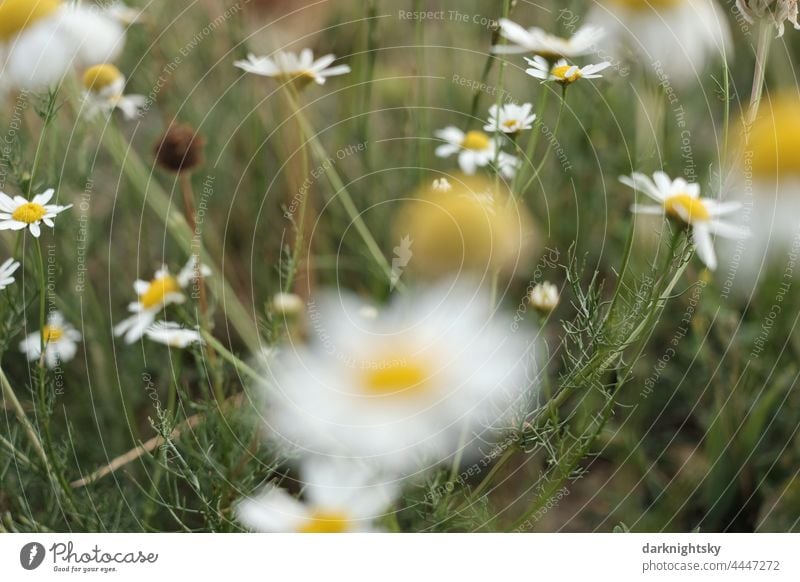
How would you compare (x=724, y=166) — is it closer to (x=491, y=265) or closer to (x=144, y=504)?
(x=491, y=265)

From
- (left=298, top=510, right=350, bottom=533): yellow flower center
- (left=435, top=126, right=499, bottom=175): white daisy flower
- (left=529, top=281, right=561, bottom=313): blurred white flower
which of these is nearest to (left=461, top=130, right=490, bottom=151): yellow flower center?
(left=435, top=126, right=499, bottom=175): white daisy flower

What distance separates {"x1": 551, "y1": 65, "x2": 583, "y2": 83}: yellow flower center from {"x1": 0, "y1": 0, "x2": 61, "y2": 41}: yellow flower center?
0.27 meters

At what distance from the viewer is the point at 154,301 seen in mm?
410

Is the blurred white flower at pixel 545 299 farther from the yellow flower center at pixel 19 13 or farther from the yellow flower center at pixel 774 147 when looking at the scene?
the yellow flower center at pixel 19 13

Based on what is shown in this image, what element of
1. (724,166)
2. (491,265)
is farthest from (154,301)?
(724,166)

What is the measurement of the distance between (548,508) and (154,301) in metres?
0.24

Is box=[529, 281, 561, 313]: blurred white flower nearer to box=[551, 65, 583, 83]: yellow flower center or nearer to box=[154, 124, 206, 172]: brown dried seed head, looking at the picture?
box=[551, 65, 583, 83]: yellow flower center

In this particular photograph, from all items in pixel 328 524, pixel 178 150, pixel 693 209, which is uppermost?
pixel 178 150

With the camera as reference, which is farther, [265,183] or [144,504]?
[265,183]

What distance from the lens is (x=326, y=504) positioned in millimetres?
400

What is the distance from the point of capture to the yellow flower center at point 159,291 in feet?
1.34

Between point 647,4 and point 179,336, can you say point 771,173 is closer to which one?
point 647,4

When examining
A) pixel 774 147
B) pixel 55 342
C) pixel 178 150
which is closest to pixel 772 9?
pixel 774 147

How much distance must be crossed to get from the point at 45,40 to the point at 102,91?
1.5 inches
